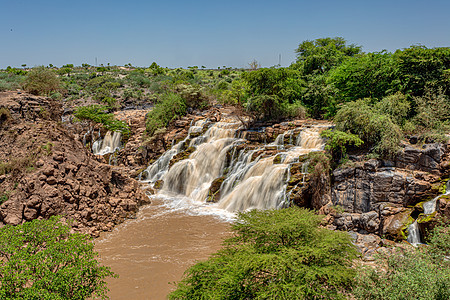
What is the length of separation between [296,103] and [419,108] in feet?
35.5

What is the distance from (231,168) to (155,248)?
30.1 feet

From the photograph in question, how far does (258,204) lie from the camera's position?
55.3 ft

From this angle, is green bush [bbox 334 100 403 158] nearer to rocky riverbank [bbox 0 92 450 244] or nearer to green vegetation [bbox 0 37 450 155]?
green vegetation [bbox 0 37 450 155]

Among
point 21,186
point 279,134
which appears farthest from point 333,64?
point 21,186

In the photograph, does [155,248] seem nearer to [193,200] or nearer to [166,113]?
[193,200]

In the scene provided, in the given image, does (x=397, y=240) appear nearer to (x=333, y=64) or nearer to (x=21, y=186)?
(x=21, y=186)

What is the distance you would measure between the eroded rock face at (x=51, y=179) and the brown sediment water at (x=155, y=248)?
134cm

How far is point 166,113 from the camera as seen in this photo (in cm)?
2959

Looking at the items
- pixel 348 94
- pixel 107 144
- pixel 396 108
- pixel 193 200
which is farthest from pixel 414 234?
pixel 107 144

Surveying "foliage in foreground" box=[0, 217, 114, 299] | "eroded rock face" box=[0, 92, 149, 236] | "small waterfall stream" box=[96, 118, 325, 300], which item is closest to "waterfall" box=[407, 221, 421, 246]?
"small waterfall stream" box=[96, 118, 325, 300]

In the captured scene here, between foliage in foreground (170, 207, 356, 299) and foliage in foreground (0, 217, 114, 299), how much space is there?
2.43m

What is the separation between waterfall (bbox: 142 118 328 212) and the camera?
672 inches

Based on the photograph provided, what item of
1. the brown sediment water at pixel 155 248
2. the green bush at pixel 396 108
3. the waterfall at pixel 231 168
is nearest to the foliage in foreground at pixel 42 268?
the brown sediment water at pixel 155 248

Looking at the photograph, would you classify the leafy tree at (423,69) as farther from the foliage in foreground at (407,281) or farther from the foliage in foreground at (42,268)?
the foliage in foreground at (42,268)
